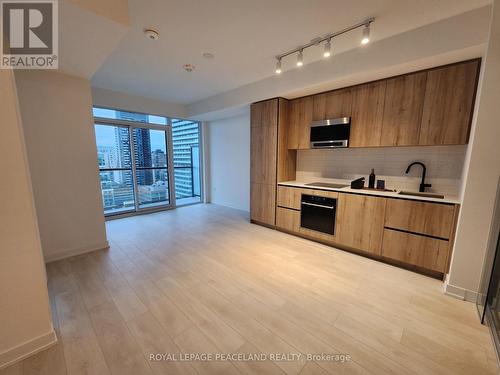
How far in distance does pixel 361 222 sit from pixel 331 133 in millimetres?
1382

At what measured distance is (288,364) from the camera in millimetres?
1363

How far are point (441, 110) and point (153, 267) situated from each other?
3.87 metres

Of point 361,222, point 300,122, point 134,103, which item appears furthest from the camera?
point 134,103

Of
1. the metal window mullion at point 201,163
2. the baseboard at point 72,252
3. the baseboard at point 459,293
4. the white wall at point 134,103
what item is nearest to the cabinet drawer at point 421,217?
the baseboard at point 459,293

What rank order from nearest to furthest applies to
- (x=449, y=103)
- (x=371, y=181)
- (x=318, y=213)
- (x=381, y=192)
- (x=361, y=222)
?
(x=449, y=103) → (x=381, y=192) → (x=361, y=222) → (x=371, y=181) → (x=318, y=213)

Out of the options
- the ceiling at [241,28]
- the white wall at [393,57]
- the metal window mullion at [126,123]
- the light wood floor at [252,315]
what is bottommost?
the light wood floor at [252,315]

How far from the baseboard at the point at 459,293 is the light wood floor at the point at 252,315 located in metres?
0.08

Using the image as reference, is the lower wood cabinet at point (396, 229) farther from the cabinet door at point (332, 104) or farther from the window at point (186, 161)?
the window at point (186, 161)

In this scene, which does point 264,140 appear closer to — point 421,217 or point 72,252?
point 421,217

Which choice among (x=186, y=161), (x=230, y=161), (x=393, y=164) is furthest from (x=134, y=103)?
(x=393, y=164)

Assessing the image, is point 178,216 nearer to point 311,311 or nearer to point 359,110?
point 311,311

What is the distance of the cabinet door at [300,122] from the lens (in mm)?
3402

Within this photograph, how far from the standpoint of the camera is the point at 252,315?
5.83 feet

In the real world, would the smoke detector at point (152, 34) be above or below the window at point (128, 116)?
above
